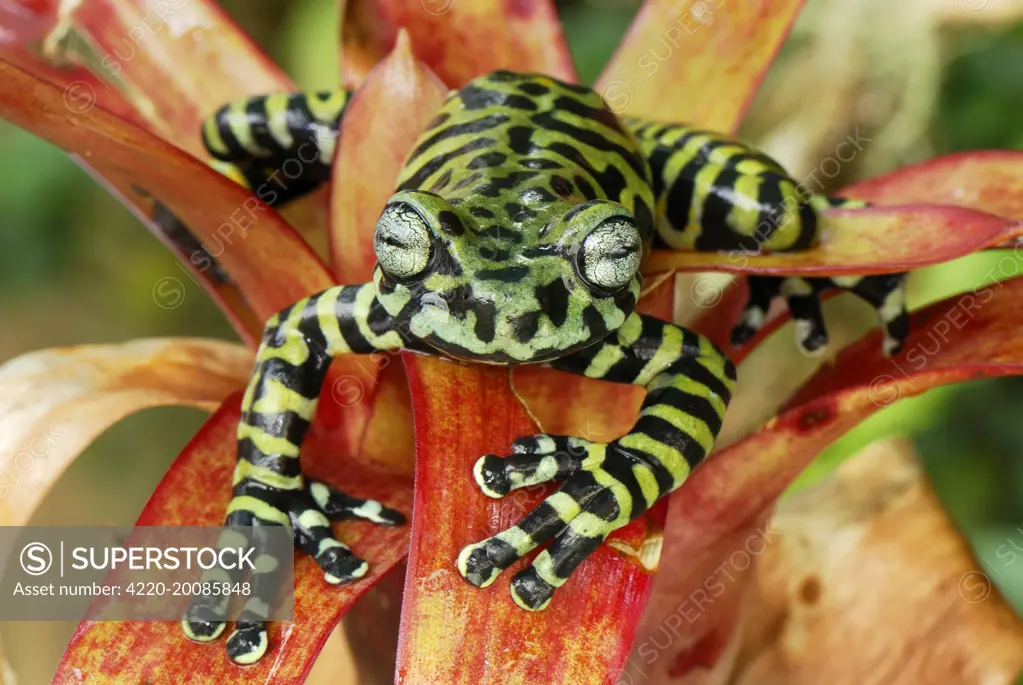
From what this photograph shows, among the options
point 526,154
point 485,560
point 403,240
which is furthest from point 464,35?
point 485,560

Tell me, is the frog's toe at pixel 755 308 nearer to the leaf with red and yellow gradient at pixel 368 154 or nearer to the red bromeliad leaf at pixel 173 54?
the leaf with red and yellow gradient at pixel 368 154

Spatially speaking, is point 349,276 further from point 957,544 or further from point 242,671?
point 957,544

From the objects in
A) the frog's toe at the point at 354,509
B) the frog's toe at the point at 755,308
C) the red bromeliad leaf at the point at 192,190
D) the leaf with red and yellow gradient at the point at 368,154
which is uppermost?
the leaf with red and yellow gradient at the point at 368,154

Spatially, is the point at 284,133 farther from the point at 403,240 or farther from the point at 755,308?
the point at 755,308

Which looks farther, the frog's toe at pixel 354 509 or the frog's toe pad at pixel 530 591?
the frog's toe at pixel 354 509

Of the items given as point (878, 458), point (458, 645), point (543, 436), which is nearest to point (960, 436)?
point (878, 458)

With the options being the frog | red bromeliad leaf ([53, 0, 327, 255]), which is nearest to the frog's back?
the frog

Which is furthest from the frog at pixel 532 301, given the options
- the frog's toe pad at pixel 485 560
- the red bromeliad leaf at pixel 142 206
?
the red bromeliad leaf at pixel 142 206
